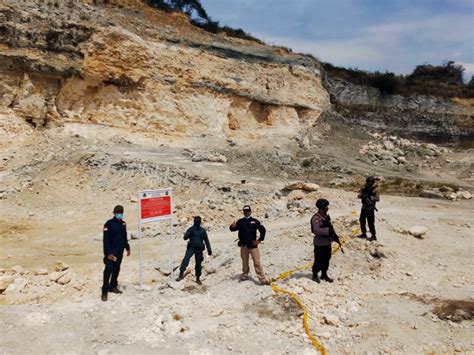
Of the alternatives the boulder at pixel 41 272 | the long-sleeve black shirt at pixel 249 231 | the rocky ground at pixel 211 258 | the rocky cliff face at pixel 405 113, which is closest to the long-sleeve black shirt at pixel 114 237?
the rocky ground at pixel 211 258

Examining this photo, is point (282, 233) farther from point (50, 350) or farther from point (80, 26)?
point (80, 26)

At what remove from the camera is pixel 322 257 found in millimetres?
6668

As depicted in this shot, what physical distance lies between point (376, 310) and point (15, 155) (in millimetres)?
17899

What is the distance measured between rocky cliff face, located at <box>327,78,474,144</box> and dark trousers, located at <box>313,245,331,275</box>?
94.0 feet

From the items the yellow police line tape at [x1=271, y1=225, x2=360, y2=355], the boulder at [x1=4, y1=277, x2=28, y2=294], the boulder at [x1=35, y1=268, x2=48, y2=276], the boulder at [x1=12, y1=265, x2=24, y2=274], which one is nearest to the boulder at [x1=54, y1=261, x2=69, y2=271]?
the boulder at [x1=35, y1=268, x2=48, y2=276]

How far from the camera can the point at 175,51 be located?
949 inches

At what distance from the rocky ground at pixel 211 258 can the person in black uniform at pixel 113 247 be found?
296 mm

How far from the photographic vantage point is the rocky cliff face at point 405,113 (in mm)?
34781

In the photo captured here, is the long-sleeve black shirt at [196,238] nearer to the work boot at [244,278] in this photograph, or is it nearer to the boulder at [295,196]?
the work boot at [244,278]

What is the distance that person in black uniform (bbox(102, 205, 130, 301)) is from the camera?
6.56 m

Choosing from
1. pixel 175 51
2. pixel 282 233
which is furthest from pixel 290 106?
pixel 282 233

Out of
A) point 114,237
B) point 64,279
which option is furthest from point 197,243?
point 64,279

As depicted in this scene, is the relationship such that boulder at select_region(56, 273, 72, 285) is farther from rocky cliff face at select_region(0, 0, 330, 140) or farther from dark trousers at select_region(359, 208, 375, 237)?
rocky cliff face at select_region(0, 0, 330, 140)

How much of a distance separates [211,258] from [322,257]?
3.25 m
